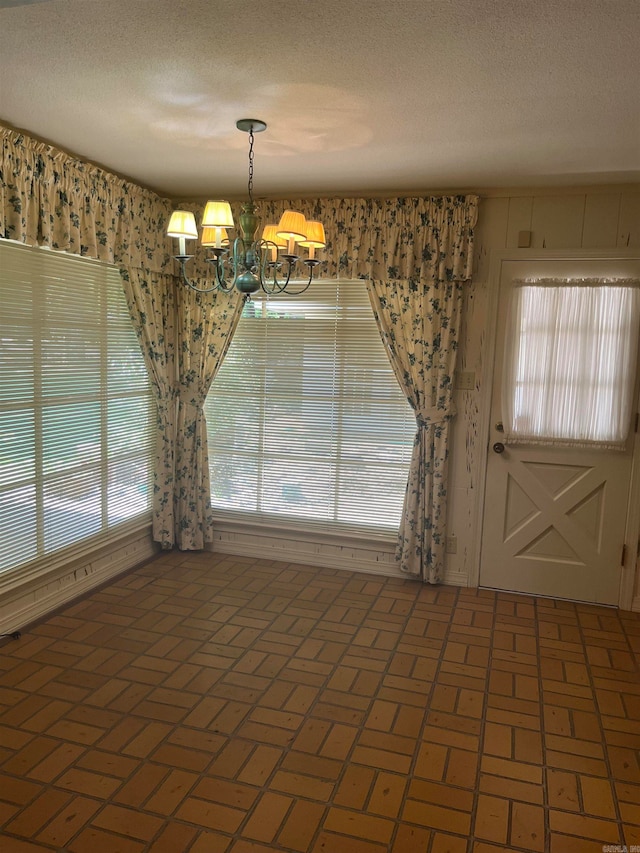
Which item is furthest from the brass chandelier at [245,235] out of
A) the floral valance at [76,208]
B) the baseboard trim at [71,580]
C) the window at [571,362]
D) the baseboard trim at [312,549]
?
the baseboard trim at [312,549]

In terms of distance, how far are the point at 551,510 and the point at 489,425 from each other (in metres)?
0.69

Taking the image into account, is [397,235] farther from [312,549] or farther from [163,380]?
[312,549]

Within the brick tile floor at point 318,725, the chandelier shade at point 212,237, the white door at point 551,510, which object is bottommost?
the brick tile floor at point 318,725

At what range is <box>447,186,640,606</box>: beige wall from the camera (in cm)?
380

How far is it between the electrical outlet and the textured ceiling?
47.6 inches

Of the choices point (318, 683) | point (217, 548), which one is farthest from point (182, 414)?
point (318, 683)

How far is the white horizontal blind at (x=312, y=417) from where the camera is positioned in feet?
14.3

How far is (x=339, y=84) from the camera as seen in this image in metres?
2.41

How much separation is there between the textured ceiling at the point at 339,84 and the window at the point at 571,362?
70 cm

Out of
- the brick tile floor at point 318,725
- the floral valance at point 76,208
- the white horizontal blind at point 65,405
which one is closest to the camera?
the brick tile floor at point 318,725

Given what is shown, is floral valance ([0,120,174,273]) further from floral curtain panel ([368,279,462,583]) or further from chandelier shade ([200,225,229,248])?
floral curtain panel ([368,279,462,583])

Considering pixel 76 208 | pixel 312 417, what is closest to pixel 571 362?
pixel 312 417

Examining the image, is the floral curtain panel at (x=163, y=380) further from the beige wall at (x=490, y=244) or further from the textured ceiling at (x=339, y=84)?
the beige wall at (x=490, y=244)

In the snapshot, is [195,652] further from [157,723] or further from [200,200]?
[200,200]
